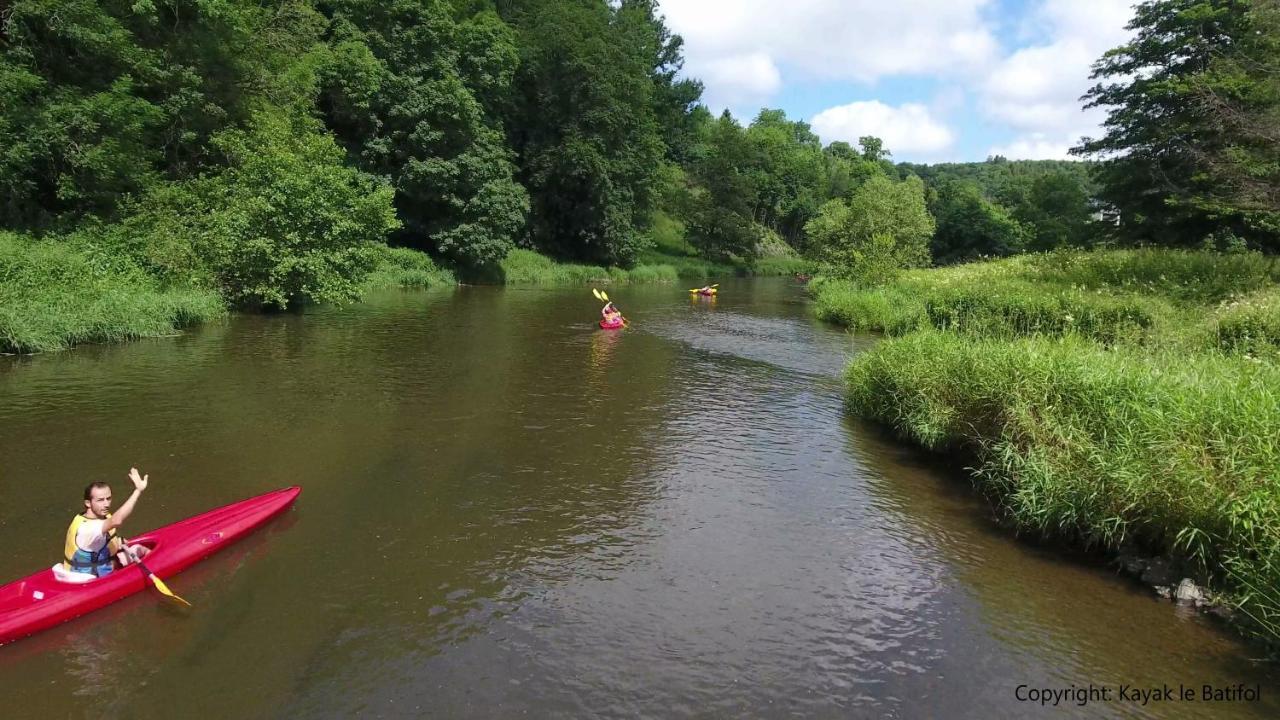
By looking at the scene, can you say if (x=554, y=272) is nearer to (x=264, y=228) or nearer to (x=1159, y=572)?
(x=264, y=228)

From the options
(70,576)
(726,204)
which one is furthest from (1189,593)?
(726,204)

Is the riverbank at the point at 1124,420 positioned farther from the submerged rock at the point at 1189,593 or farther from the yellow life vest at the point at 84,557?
the yellow life vest at the point at 84,557

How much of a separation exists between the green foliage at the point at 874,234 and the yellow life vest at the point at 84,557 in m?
28.1

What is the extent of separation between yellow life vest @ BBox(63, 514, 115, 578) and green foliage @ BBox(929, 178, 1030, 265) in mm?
68975

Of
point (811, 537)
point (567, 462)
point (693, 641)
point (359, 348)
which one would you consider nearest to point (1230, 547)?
point (811, 537)

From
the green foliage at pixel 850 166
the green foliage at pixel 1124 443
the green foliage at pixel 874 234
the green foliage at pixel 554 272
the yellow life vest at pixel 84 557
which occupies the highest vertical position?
the green foliage at pixel 850 166

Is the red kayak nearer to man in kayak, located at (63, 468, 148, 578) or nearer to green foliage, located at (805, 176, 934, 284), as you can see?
man in kayak, located at (63, 468, 148, 578)

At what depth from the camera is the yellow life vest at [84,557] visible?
245 inches

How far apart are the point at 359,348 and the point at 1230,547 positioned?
17.6 m

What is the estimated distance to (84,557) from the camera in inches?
245

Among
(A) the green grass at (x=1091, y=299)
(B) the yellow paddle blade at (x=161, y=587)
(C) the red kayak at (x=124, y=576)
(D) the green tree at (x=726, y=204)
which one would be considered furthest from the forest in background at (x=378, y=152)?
(B) the yellow paddle blade at (x=161, y=587)

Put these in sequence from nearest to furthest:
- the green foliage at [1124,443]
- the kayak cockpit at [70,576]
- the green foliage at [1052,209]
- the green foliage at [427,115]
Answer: the kayak cockpit at [70,576] → the green foliage at [1124,443] → the green foliage at [427,115] → the green foliage at [1052,209]

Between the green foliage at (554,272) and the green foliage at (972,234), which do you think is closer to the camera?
the green foliage at (554,272)

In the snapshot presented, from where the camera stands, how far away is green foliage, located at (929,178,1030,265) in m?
67.4
